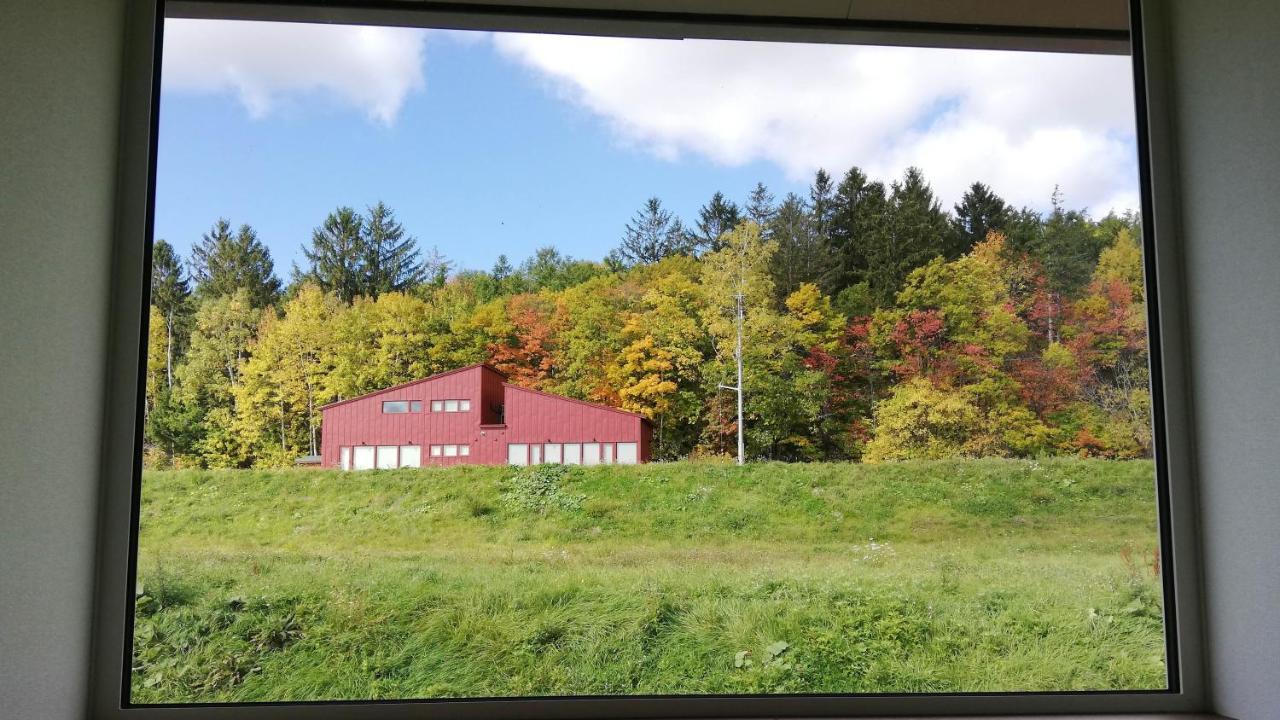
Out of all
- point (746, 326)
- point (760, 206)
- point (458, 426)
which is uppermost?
point (760, 206)

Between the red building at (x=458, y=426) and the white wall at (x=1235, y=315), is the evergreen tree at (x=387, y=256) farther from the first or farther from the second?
the white wall at (x=1235, y=315)

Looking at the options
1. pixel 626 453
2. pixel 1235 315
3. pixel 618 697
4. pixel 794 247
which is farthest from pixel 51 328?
pixel 794 247

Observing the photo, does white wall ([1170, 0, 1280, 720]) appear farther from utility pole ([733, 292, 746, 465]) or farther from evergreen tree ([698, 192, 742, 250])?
evergreen tree ([698, 192, 742, 250])

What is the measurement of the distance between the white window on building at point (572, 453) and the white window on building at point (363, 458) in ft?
3.74

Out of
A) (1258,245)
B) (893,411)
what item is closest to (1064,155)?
(893,411)

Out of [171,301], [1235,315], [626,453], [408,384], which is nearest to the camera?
[1235,315]

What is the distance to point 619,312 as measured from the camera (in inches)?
203

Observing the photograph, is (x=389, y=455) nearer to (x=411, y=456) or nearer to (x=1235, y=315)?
(x=411, y=456)

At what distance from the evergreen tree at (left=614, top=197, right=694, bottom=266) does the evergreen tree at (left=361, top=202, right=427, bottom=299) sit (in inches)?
46.5

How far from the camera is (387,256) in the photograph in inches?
203

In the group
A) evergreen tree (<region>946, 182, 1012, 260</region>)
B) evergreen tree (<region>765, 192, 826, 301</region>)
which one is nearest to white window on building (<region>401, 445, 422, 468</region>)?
evergreen tree (<region>765, 192, 826, 301</region>)

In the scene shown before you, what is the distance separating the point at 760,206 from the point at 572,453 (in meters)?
1.97

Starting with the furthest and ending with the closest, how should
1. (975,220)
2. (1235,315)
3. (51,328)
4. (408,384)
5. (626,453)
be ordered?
(975,220), (626,453), (408,384), (1235,315), (51,328)

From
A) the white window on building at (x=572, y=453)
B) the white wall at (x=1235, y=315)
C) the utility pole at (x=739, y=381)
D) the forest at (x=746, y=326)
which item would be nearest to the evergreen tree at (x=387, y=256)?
the forest at (x=746, y=326)
